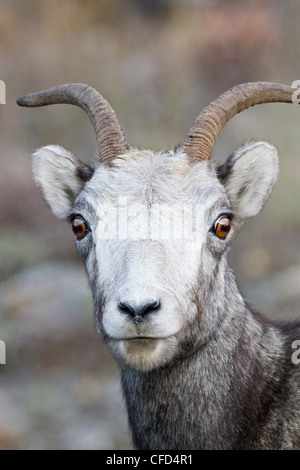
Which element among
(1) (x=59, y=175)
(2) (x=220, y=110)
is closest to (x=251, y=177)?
(2) (x=220, y=110)

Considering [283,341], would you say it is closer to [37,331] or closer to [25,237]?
[37,331]

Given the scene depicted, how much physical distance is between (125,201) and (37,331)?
9744 mm

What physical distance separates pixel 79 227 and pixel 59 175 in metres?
0.99

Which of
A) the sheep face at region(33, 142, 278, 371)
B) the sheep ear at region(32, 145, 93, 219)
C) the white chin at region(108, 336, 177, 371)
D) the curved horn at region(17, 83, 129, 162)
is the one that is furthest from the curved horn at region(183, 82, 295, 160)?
the white chin at region(108, 336, 177, 371)

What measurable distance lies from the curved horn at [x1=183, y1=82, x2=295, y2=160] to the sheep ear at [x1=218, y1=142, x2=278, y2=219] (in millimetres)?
267

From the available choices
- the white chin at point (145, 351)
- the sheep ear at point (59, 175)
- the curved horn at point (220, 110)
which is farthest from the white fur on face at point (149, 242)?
the sheep ear at point (59, 175)

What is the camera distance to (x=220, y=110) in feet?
24.8

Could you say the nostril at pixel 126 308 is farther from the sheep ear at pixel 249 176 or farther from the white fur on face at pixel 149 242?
the sheep ear at pixel 249 176

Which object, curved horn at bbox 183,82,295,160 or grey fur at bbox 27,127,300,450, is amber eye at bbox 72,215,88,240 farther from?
curved horn at bbox 183,82,295,160

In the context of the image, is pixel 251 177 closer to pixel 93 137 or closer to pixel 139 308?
pixel 139 308

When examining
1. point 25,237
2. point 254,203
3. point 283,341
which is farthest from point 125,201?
point 25,237

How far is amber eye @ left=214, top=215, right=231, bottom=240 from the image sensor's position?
6.99m

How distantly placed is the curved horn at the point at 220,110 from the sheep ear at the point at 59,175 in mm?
1095

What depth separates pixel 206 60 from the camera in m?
25.9
